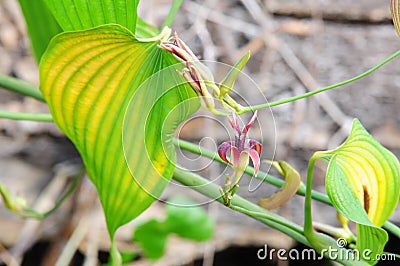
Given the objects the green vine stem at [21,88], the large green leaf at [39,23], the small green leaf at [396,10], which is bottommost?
the small green leaf at [396,10]

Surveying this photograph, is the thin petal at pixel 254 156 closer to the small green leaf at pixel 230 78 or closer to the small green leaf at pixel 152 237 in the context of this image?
the small green leaf at pixel 230 78

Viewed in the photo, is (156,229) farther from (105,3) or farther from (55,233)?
(105,3)

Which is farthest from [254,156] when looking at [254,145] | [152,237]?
[152,237]

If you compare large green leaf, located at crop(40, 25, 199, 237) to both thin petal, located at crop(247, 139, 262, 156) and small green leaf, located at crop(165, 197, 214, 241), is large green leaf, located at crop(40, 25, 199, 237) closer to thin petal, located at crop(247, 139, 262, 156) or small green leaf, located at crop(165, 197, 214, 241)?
thin petal, located at crop(247, 139, 262, 156)

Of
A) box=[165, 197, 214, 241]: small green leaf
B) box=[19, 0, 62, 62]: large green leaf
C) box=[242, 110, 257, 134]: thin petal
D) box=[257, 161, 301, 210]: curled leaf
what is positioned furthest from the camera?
box=[165, 197, 214, 241]: small green leaf

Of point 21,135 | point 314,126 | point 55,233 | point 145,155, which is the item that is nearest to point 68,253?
point 55,233

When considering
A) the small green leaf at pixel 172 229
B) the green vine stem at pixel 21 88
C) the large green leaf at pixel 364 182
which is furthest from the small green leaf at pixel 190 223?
the large green leaf at pixel 364 182

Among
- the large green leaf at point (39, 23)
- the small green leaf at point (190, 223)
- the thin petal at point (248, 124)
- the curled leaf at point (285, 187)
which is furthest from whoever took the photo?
the small green leaf at point (190, 223)

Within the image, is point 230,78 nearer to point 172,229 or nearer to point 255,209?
point 255,209

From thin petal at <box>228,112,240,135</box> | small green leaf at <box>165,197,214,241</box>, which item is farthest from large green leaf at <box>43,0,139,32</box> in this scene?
small green leaf at <box>165,197,214,241</box>
